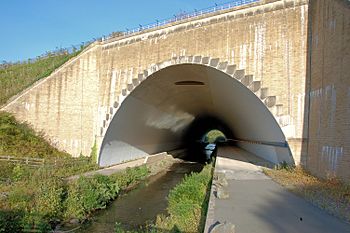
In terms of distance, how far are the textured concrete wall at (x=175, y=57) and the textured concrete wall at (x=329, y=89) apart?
2.89 feet

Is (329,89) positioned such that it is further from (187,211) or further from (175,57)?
(175,57)

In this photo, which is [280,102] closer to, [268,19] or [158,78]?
[268,19]

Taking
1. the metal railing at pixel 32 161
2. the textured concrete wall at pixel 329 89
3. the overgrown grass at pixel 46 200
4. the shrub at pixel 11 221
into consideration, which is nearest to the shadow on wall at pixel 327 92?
the textured concrete wall at pixel 329 89

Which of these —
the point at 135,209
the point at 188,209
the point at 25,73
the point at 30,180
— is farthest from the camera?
the point at 25,73

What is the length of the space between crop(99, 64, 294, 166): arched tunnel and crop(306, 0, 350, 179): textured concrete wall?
201cm

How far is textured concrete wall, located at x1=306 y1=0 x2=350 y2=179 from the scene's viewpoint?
901 centimetres

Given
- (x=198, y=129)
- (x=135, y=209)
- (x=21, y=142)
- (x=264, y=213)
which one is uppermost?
(x=198, y=129)

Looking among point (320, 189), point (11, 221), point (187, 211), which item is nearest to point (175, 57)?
point (187, 211)

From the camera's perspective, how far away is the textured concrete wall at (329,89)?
901cm

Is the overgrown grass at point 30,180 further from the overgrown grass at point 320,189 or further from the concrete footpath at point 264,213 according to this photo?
the overgrown grass at point 320,189

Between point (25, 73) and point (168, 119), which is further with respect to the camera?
point (168, 119)

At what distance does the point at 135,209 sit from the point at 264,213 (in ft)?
22.2

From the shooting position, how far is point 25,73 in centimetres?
2572

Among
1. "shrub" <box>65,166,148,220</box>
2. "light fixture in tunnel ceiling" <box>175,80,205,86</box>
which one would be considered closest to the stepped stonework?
"light fixture in tunnel ceiling" <box>175,80,205,86</box>
